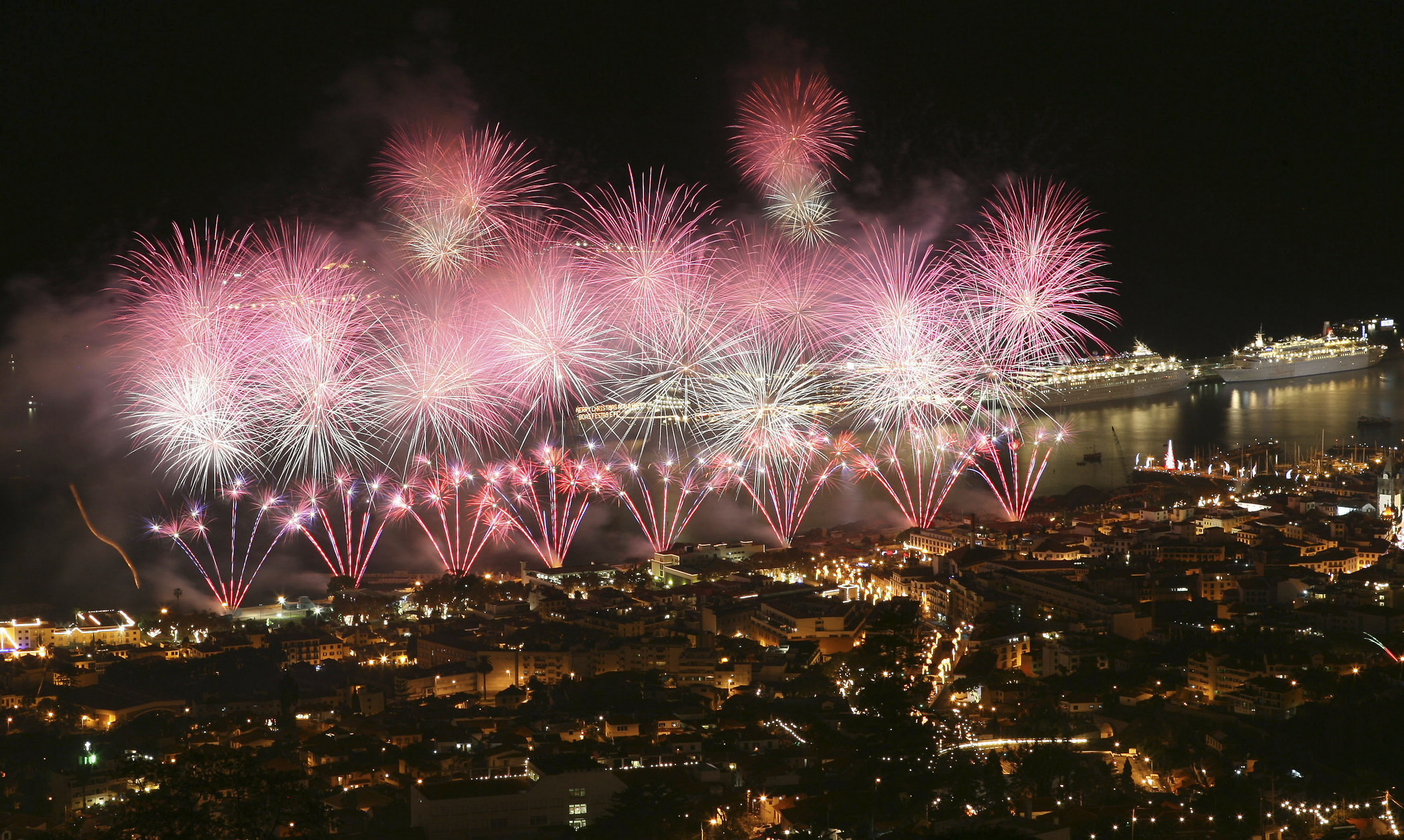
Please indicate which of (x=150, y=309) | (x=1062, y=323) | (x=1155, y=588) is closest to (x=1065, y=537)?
(x=1155, y=588)

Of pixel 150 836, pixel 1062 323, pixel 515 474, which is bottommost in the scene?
pixel 150 836

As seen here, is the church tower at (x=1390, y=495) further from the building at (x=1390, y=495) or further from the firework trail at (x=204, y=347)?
the firework trail at (x=204, y=347)

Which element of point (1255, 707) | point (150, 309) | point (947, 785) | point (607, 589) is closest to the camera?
point (947, 785)

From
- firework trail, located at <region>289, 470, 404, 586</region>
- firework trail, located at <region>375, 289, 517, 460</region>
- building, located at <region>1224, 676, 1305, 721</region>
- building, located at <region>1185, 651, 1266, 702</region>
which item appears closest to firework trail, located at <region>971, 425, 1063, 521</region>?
building, located at <region>1185, 651, 1266, 702</region>

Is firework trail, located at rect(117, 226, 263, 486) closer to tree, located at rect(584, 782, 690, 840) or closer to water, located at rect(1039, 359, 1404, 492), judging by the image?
tree, located at rect(584, 782, 690, 840)

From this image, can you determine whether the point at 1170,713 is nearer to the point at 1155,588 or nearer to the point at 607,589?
the point at 1155,588

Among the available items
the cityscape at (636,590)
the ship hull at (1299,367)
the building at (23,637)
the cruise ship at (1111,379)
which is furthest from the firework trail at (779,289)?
the ship hull at (1299,367)

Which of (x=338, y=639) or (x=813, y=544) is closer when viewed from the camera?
(x=338, y=639)

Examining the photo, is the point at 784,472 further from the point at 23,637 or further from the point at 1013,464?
the point at 23,637
